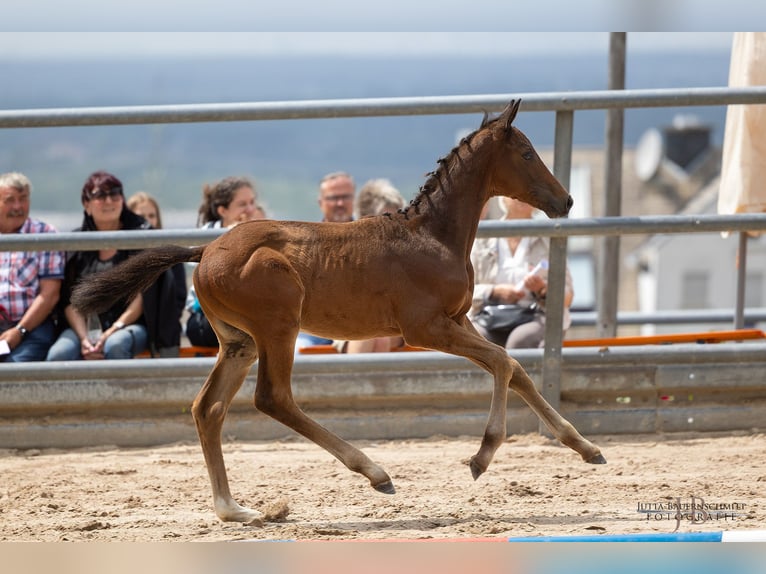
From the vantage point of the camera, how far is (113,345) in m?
6.38

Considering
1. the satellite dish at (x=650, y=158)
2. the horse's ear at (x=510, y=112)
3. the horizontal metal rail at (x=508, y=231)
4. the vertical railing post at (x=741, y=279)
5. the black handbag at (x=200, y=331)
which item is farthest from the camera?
the satellite dish at (x=650, y=158)

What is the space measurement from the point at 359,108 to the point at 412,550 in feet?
10.5

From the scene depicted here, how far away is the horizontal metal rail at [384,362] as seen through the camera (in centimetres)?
612

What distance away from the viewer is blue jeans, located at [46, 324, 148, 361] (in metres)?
6.38

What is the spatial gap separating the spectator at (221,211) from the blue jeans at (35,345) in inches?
30.8

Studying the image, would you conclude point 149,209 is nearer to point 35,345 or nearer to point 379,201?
point 35,345

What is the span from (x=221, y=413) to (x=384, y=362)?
154cm

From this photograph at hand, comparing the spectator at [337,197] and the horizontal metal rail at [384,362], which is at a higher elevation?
the spectator at [337,197]

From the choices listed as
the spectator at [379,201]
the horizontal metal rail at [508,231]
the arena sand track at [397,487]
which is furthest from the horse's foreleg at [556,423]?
the spectator at [379,201]

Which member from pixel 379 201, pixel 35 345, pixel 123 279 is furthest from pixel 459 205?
pixel 35 345

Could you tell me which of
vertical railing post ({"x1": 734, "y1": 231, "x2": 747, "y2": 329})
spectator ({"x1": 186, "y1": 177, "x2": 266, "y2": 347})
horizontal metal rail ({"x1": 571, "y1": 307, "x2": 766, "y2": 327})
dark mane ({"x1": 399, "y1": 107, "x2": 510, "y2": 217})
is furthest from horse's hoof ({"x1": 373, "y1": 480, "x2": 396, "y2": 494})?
Answer: horizontal metal rail ({"x1": 571, "y1": 307, "x2": 766, "y2": 327})

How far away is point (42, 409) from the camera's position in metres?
6.31

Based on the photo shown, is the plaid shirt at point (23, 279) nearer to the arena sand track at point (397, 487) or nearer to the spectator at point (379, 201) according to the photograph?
the arena sand track at point (397, 487)

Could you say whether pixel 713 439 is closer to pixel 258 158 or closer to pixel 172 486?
pixel 172 486
